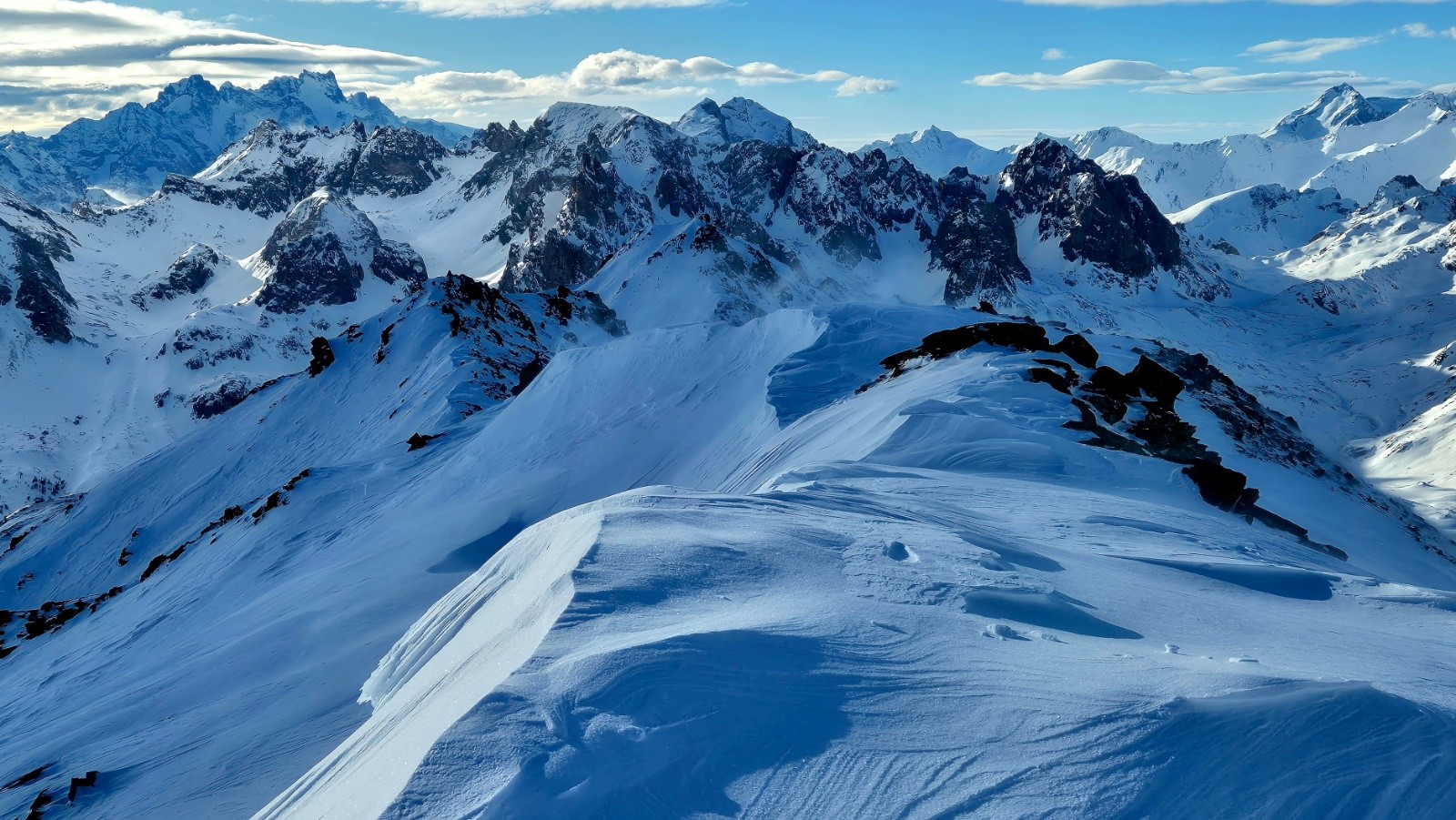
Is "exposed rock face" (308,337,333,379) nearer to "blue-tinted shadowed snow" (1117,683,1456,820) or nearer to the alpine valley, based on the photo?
the alpine valley

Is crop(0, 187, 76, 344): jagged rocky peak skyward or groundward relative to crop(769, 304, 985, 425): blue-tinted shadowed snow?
groundward

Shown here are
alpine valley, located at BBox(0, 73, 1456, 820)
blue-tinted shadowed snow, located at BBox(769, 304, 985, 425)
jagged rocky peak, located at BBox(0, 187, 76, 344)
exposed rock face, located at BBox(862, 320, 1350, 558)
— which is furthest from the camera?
jagged rocky peak, located at BBox(0, 187, 76, 344)

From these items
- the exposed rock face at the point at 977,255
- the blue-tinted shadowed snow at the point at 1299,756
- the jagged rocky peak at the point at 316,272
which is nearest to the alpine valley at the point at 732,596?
the blue-tinted shadowed snow at the point at 1299,756

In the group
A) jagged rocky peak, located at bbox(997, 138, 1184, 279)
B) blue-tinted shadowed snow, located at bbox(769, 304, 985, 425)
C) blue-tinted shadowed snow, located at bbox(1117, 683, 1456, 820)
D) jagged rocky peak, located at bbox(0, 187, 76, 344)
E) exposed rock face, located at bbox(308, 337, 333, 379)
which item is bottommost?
jagged rocky peak, located at bbox(0, 187, 76, 344)

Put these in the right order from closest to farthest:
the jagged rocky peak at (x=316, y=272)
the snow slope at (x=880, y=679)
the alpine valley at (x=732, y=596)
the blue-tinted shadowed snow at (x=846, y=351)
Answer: the snow slope at (x=880, y=679) → the alpine valley at (x=732, y=596) → the blue-tinted shadowed snow at (x=846, y=351) → the jagged rocky peak at (x=316, y=272)

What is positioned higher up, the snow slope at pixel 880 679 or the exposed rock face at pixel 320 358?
the snow slope at pixel 880 679

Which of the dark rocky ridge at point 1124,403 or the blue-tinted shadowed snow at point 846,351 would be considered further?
the blue-tinted shadowed snow at point 846,351

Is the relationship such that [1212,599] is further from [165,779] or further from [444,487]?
[444,487]

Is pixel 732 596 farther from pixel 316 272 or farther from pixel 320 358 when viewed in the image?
pixel 316 272

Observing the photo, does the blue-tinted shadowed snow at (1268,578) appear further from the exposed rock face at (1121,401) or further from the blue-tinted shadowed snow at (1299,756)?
the exposed rock face at (1121,401)

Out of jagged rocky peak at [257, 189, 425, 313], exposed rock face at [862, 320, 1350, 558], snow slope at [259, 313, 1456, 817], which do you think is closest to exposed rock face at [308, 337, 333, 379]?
exposed rock face at [862, 320, 1350, 558]
